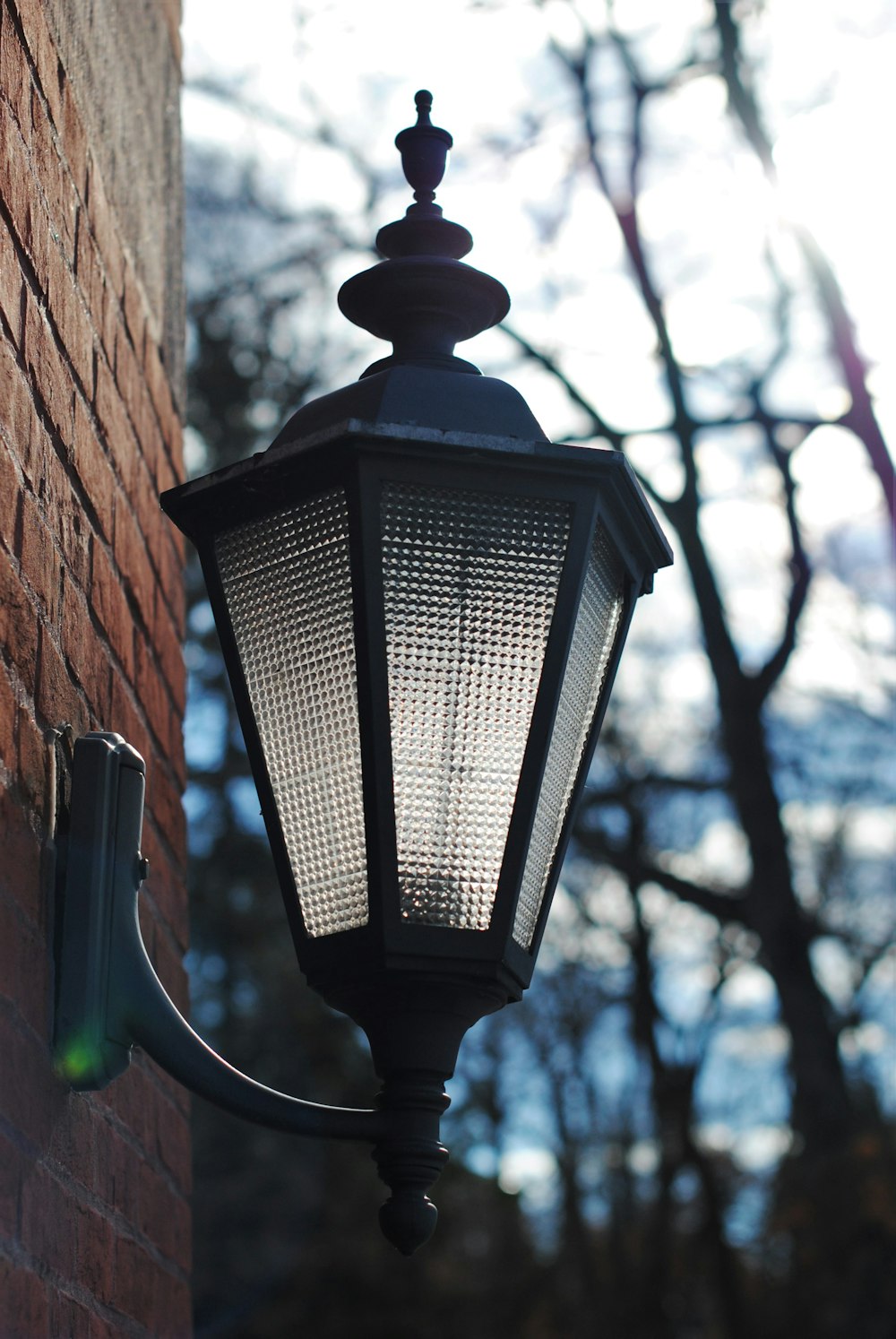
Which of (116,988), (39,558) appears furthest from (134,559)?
(116,988)

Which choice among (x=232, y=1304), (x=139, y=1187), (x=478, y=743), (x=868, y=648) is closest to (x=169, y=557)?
(x=139, y=1187)

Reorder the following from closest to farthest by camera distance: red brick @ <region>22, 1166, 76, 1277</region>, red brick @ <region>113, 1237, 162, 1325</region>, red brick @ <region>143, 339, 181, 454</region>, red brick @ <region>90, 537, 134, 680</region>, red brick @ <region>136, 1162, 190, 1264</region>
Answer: red brick @ <region>22, 1166, 76, 1277</region>, red brick @ <region>113, 1237, 162, 1325</region>, red brick @ <region>90, 537, 134, 680</region>, red brick @ <region>136, 1162, 190, 1264</region>, red brick @ <region>143, 339, 181, 454</region>

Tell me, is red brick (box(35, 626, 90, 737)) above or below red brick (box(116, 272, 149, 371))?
below

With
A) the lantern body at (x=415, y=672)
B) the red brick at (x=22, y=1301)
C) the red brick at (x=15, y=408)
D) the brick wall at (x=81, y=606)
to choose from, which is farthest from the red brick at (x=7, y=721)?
the red brick at (x=22, y=1301)

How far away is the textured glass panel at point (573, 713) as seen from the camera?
184 centimetres

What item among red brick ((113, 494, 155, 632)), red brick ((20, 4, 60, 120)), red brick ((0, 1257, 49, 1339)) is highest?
red brick ((20, 4, 60, 120))

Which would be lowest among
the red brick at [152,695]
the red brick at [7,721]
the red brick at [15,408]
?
the red brick at [7,721]

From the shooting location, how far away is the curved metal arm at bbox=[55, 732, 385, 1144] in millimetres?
1759

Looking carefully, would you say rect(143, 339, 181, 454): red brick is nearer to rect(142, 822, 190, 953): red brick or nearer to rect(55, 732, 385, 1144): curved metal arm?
rect(142, 822, 190, 953): red brick

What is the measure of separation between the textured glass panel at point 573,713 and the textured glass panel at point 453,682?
0.07 metres

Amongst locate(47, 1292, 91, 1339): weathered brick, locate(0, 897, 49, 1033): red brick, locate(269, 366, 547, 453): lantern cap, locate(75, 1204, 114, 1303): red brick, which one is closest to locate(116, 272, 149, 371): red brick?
locate(269, 366, 547, 453): lantern cap

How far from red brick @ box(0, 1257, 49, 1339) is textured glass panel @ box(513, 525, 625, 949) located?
2.06 ft

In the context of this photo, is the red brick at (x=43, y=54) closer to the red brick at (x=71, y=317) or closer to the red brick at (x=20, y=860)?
the red brick at (x=71, y=317)

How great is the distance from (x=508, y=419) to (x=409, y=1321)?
57.3ft
